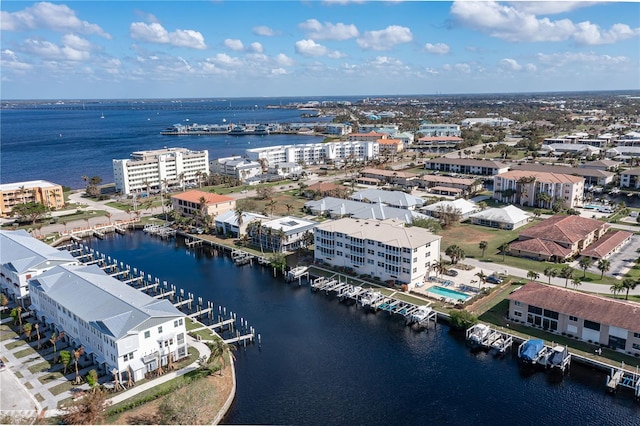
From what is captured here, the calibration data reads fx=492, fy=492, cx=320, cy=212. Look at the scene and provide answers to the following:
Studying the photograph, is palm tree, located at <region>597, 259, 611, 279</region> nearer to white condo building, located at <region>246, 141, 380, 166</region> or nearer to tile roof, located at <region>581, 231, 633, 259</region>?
tile roof, located at <region>581, 231, 633, 259</region>

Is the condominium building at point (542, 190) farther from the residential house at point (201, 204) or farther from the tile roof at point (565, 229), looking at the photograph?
the residential house at point (201, 204)

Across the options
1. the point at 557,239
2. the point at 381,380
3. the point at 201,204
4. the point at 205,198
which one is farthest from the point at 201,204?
the point at 557,239

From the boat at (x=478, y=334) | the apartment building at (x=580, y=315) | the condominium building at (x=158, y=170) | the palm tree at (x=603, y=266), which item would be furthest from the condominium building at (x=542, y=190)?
the condominium building at (x=158, y=170)

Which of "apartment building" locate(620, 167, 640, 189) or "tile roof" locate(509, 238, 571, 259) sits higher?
"apartment building" locate(620, 167, 640, 189)

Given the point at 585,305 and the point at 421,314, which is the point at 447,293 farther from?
the point at 585,305

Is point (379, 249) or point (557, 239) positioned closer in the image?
point (379, 249)

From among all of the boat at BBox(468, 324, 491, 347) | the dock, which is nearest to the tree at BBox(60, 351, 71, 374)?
the boat at BBox(468, 324, 491, 347)
